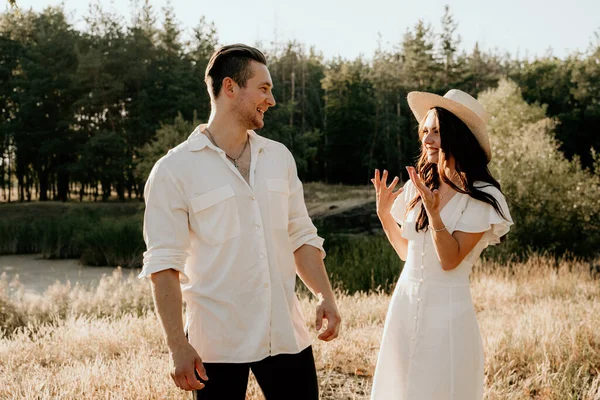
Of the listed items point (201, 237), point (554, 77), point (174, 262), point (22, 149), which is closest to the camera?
point (174, 262)

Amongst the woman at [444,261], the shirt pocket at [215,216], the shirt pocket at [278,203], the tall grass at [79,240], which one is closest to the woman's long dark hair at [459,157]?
the woman at [444,261]

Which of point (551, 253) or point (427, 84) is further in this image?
point (427, 84)

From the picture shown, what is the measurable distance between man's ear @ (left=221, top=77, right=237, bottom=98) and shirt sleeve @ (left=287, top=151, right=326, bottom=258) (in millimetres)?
362

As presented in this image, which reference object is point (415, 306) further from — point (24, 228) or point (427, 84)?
point (427, 84)

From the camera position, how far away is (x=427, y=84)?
149ft

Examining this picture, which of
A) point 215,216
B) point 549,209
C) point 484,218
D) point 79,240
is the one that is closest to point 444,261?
point 484,218

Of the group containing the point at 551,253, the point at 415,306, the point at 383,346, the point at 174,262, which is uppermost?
the point at 174,262

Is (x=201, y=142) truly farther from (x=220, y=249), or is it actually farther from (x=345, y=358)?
(x=345, y=358)

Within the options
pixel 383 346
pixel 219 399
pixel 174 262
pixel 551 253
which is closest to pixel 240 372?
pixel 219 399

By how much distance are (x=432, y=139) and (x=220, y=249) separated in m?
1.31

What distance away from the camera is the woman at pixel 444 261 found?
8.97 ft

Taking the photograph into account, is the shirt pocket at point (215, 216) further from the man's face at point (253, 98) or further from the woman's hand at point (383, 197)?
the woman's hand at point (383, 197)

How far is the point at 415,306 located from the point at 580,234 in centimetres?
1353

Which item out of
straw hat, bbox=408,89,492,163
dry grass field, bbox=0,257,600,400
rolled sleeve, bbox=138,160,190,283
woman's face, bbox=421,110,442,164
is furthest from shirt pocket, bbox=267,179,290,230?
dry grass field, bbox=0,257,600,400
